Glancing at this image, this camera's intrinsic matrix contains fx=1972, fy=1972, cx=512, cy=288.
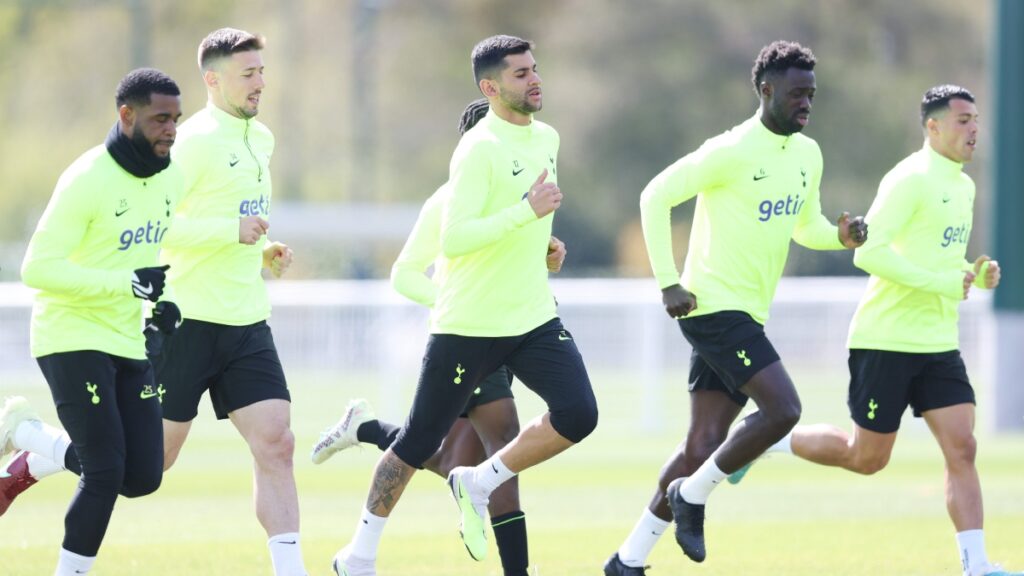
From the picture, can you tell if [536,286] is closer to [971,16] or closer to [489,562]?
[489,562]

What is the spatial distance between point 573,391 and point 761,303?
4.01 feet

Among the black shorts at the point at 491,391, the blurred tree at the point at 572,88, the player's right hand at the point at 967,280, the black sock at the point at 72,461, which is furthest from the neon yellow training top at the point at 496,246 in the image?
the blurred tree at the point at 572,88

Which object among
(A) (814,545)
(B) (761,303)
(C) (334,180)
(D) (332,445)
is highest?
(B) (761,303)

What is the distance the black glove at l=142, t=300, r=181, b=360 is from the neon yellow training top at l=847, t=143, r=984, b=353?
3.56 meters

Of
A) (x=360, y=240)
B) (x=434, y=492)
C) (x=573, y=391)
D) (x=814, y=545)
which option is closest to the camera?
(x=573, y=391)

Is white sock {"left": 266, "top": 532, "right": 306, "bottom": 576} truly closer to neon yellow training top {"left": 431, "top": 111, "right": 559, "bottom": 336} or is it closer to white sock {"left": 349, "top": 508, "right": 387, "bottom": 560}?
white sock {"left": 349, "top": 508, "right": 387, "bottom": 560}

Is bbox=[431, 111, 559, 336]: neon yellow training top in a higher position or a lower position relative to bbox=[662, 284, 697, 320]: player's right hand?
higher

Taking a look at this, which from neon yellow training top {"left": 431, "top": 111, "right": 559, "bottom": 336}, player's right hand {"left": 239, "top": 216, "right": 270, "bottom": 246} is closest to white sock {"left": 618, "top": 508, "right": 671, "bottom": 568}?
neon yellow training top {"left": 431, "top": 111, "right": 559, "bottom": 336}

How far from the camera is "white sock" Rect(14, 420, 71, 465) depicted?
32.0ft

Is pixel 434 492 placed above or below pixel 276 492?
below

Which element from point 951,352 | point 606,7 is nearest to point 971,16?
point 606,7

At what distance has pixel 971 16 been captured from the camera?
5581cm

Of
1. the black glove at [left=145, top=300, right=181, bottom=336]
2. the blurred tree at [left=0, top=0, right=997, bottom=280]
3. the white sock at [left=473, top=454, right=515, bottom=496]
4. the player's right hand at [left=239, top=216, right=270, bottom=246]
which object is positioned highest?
the player's right hand at [left=239, top=216, right=270, bottom=246]

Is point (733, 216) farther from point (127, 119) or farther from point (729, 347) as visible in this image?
point (127, 119)
